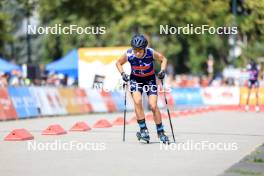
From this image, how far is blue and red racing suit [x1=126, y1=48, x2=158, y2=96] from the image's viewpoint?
Answer: 42.6 feet

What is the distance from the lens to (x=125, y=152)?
38.3 ft

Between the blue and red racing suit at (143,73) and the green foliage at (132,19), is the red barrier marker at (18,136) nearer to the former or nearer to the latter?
the blue and red racing suit at (143,73)

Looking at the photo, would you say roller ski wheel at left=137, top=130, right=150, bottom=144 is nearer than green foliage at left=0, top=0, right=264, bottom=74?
Yes

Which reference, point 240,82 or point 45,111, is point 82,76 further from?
point 240,82

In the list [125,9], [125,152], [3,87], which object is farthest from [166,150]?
[125,9]

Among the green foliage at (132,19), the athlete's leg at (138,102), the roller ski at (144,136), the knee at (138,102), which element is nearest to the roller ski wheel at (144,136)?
the roller ski at (144,136)

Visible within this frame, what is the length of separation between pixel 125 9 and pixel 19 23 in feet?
98.3
